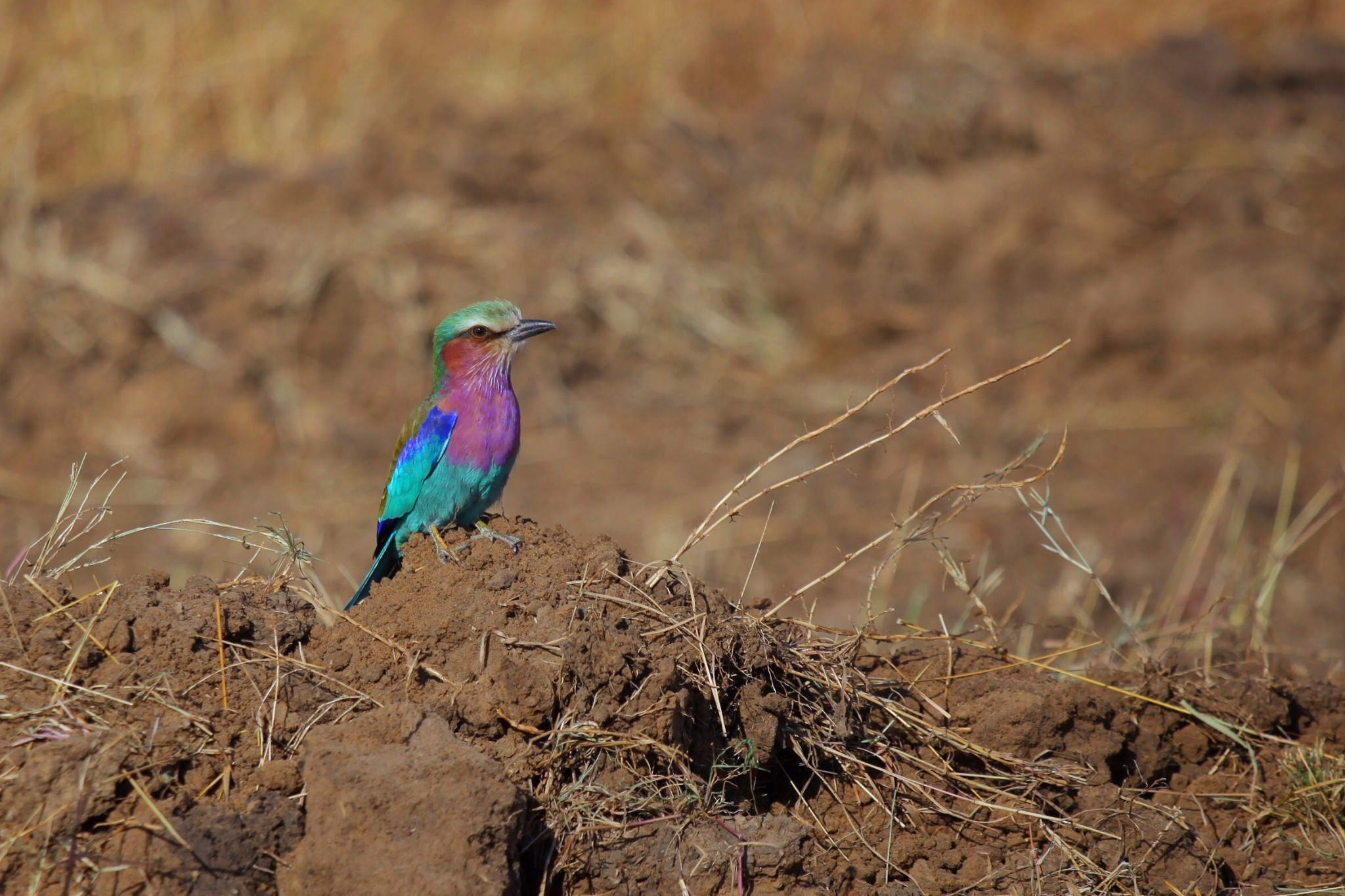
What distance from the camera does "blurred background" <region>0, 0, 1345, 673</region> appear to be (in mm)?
7473

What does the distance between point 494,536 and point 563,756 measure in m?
0.79

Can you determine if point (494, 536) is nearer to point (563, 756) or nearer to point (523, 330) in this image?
point (563, 756)

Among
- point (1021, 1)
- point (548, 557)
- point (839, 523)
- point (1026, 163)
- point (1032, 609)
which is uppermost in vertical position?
point (1021, 1)

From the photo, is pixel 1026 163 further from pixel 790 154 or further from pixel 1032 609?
pixel 1032 609

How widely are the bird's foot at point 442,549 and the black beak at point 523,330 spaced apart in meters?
0.97

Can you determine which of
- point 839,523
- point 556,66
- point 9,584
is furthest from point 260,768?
point 556,66

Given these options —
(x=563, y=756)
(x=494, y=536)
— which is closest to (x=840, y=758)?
(x=563, y=756)

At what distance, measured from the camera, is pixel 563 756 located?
9.21ft

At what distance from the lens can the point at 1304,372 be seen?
8.41m

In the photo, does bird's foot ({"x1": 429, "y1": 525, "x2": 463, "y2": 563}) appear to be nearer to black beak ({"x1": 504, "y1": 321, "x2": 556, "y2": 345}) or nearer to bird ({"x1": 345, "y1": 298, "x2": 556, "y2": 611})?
bird ({"x1": 345, "y1": 298, "x2": 556, "y2": 611})

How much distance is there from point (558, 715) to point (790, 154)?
7877mm

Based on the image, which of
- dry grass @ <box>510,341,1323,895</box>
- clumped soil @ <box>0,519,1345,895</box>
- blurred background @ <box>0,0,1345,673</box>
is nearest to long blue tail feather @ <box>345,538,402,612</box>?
clumped soil @ <box>0,519,1345,895</box>

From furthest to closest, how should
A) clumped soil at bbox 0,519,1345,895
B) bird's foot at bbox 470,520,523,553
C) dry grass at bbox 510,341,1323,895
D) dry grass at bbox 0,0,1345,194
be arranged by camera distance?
dry grass at bbox 0,0,1345,194, bird's foot at bbox 470,520,523,553, dry grass at bbox 510,341,1323,895, clumped soil at bbox 0,519,1345,895

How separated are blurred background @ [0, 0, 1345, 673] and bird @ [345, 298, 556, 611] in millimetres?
2071
